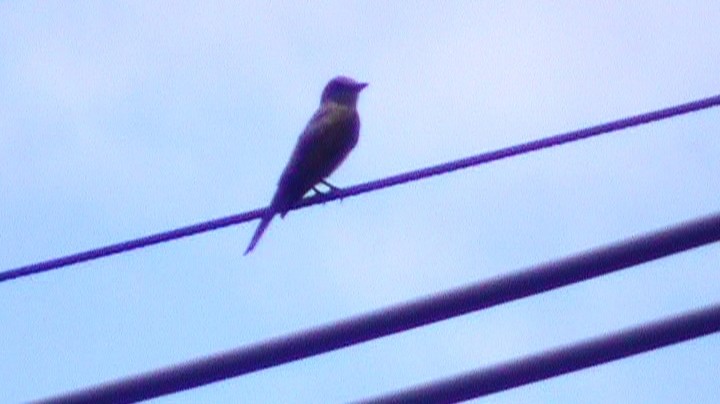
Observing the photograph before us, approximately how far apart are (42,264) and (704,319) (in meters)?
1.97

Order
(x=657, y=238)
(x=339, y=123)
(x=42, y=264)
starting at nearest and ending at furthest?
(x=657, y=238) → (x=42, y=264) → (x=339, y=123)

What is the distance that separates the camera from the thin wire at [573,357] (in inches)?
167

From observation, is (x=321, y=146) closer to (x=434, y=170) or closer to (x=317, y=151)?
(x=317, y=151)

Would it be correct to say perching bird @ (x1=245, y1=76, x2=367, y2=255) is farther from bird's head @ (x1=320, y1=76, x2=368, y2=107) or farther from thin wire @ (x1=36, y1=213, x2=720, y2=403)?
thin wire @ (x1=36, y1=213, x2=720, y2=403)

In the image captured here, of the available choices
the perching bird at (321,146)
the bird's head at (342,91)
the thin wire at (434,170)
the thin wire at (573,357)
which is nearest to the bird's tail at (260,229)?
the perching bird at (321,146)

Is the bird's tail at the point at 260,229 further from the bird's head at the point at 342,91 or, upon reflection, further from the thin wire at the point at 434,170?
the thin wire at the point at 434,170

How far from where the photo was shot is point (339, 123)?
10.0 m

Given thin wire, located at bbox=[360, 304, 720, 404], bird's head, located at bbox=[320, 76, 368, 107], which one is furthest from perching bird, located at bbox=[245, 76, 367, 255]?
thin wire, located at bbox=[360, 304, 720, 404]

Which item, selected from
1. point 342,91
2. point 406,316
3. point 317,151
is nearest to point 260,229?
point 317,151

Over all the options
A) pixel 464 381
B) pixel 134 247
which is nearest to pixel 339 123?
pixel 134 247

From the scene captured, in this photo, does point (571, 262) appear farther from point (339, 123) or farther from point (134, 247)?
point (339, 123)

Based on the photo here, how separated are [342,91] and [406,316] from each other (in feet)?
21.5

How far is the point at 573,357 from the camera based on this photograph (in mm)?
4262

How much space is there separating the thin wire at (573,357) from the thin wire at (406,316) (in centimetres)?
21
